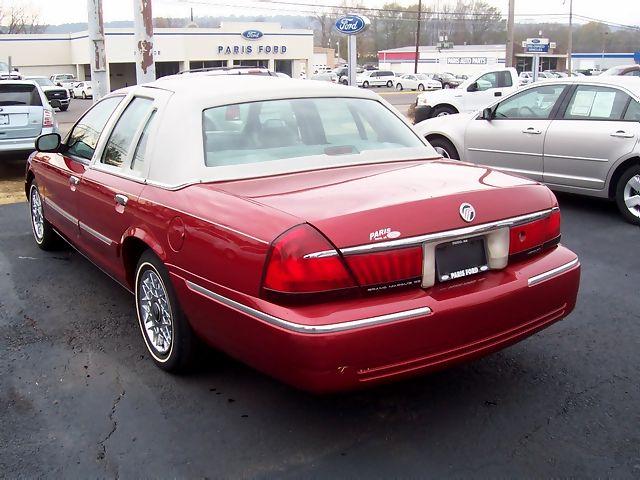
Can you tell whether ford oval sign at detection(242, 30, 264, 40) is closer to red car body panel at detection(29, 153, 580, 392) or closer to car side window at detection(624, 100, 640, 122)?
car side window at detection(624, 100, 640, 122)

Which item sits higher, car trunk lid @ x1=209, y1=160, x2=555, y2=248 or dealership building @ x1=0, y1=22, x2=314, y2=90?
dealership building @ x1=0, y1=22, x2=314, y2=90

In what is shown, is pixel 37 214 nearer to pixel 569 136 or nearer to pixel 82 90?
pixel 569 136

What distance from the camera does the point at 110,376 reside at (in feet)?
12.6

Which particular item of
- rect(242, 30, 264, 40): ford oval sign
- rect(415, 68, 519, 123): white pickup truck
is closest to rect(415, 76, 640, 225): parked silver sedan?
rect(415, 68, 519, 123): white pickup truck

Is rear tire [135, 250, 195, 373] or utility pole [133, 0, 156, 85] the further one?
utility pole [133, 0, 156, 85]

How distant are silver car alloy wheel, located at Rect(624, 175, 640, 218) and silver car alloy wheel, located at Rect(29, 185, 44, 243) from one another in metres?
5.97

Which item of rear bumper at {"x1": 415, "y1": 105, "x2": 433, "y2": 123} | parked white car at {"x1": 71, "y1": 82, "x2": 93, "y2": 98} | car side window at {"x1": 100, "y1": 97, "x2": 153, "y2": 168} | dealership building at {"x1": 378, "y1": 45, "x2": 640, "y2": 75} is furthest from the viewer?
dealership building at {"x1": 378, "y1": 45, "x2": 640, "y2": 75}

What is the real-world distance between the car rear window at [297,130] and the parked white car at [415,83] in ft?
168

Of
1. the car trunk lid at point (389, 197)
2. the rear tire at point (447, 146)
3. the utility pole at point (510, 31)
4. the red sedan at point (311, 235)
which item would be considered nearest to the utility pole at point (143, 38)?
the rear tire at point (447, 146)

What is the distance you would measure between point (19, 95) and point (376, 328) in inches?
408

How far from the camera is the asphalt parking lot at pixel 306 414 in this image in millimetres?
2969

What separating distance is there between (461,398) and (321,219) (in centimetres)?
135

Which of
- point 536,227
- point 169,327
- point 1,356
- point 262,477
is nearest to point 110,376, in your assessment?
point 169,327

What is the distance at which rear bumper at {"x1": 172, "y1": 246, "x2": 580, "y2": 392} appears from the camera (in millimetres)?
2764
